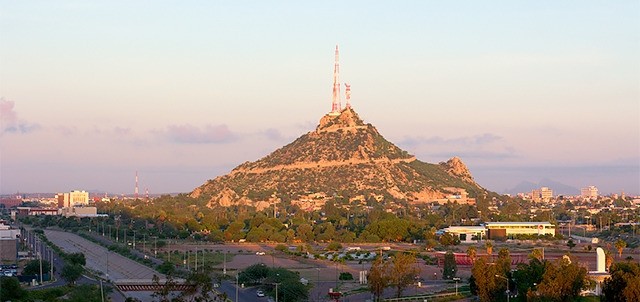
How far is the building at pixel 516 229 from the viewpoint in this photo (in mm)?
140875

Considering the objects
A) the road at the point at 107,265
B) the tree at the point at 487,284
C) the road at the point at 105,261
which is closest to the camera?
the tree at the point at 487,284

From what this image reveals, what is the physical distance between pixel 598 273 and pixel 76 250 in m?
65.7

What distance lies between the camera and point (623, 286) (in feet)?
174

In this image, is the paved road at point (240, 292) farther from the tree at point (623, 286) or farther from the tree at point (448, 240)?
the tree at point (448, 240)

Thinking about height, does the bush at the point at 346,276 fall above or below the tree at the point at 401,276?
below

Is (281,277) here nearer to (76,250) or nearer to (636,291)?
(636,291)

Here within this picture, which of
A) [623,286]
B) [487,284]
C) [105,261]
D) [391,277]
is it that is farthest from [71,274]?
[623,286]

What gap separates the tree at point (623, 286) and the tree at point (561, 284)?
2150mm

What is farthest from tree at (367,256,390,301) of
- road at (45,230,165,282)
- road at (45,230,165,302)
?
road at (45,230,165,282)

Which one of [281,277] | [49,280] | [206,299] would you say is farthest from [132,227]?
[206,299]

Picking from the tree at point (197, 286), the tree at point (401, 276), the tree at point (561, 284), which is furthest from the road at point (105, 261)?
the tree at point (561, 284)

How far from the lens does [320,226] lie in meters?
151

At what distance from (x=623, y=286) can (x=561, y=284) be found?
545 centimetres

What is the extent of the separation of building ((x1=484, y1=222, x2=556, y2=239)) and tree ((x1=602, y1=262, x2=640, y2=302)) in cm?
8425
